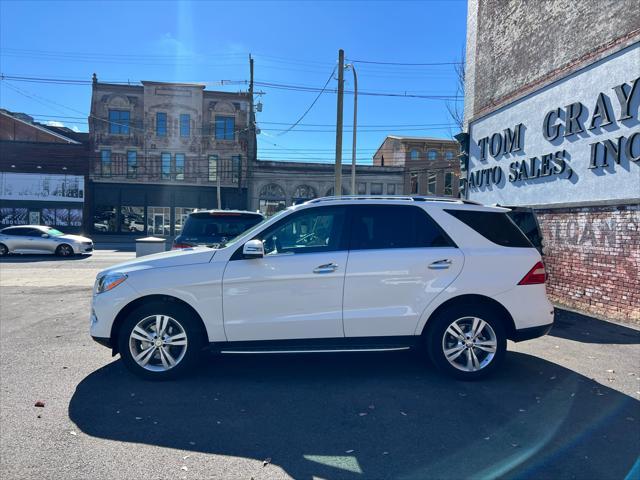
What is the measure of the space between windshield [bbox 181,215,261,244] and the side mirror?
134 inches

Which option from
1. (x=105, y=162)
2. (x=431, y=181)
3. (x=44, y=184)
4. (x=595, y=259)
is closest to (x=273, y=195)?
(x=105, y=162)

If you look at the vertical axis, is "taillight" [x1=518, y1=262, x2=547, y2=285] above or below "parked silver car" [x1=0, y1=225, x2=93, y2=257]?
above

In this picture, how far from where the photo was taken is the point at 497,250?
472 cm

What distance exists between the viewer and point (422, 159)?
4512cm

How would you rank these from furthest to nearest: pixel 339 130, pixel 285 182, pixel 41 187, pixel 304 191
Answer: pixel 304 191, pixel 285 182, pixel 41 187, pixel 339 130

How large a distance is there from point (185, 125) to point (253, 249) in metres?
35.6

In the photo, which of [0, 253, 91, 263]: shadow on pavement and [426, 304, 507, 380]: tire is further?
[0, 253, 91, 263]: shadow on pavement

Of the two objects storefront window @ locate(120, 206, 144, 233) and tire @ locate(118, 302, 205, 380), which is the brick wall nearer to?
tire @ locate(118, 302, 205, 380)

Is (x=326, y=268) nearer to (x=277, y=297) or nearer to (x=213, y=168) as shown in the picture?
(x=277, y=297)

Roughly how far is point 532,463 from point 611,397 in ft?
5.64

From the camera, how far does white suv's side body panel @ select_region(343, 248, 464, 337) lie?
4.52 meters

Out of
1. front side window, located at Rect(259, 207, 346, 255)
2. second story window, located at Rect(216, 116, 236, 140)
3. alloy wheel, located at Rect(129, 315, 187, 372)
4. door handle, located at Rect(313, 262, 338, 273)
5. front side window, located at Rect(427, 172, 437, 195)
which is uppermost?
second story window, located at Rect(216, 116, 236, 140)

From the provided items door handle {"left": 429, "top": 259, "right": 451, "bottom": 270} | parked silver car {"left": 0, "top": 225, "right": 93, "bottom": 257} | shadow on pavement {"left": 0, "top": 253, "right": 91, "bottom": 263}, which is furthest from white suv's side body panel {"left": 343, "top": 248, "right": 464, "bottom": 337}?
parked silver car {"left": 0, "top": 225, "right": 93, "bottom": 257}

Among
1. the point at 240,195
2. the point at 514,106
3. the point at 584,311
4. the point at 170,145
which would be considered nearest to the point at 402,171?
the point at 240,195
